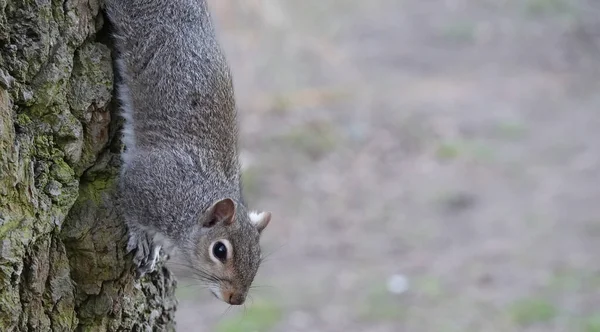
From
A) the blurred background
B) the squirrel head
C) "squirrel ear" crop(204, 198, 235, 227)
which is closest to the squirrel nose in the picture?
the squirrel head

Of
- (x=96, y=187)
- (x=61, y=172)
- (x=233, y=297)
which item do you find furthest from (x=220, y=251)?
(x=61, y=172)

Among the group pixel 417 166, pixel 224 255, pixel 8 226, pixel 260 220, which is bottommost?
pixel 8 226

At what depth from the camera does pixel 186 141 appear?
7.23ft

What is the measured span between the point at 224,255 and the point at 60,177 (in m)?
0.59

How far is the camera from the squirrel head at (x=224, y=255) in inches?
86.0

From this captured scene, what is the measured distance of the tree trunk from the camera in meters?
1.59

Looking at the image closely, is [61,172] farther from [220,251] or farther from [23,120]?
[220,251]

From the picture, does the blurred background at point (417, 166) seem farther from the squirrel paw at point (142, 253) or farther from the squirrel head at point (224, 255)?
the squirrel paw at point (142, 253)

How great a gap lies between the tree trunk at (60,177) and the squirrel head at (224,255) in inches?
8.7

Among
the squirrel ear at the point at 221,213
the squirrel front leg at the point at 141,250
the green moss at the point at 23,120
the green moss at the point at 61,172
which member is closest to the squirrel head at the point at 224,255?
the squirrel ear at the point at 221,213

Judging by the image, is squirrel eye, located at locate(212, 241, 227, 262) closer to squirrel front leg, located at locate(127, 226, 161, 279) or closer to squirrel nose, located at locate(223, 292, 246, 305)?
squirrel nose, located at locate(223, 292, 246, 305)

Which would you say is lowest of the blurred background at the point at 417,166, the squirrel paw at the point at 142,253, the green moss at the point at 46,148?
the squirrel paw at the point at 142,253

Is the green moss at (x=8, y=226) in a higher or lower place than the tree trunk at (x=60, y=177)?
lower

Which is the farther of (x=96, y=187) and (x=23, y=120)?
(x=96, y=187)
